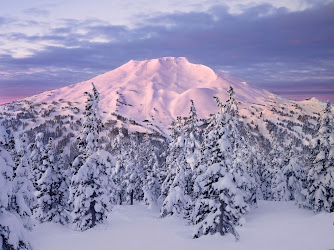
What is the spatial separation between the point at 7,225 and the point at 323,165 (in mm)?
34904

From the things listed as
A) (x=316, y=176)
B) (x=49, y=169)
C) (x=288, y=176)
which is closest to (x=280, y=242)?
(x=316, y=176)

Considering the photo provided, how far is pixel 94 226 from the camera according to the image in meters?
30.5

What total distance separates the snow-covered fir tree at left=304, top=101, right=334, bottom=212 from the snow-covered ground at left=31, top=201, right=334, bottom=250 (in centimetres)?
173

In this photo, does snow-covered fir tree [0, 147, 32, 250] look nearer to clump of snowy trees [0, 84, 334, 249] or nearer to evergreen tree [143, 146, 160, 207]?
clump of snowy trees [0, 84, 334, 249]

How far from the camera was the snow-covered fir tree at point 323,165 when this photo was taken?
3400 cm

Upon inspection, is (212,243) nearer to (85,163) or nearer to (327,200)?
(85,163)

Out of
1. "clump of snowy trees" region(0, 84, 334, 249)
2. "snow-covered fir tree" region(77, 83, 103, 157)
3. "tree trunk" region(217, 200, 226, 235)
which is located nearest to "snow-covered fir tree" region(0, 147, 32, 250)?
"clump of snowy trees" region(0, 84, 334, 249)

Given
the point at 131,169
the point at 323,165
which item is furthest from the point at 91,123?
the point at 131,169

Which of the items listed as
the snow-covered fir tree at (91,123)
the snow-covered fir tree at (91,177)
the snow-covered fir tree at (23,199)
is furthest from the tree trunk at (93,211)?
the snow-covered fir tree at (23,199)

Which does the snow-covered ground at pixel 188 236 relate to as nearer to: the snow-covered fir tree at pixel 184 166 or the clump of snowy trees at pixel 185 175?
the clump of snowy trees at pixel 185 175

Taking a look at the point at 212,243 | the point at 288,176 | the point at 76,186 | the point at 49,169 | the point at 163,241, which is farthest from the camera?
the point at 288,176

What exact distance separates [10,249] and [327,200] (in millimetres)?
35745

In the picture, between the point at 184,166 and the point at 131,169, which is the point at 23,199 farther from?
the point at 131,169

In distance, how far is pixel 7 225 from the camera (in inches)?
370
